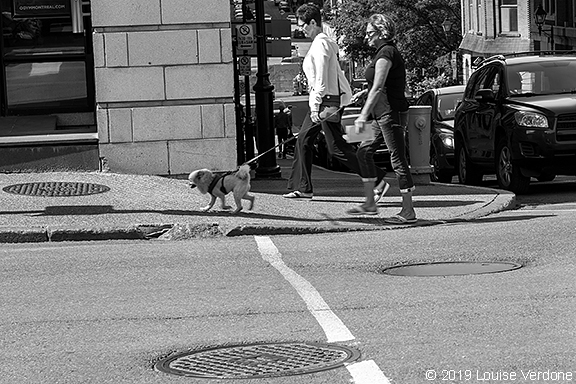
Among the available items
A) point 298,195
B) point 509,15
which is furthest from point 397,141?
point 509,15

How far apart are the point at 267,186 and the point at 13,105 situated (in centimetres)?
386

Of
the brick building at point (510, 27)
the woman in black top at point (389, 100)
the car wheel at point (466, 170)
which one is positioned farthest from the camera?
the brick building at point (510, 27)

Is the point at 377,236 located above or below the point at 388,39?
below

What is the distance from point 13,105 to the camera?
1662cm

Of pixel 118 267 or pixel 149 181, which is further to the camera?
pixel 149 181

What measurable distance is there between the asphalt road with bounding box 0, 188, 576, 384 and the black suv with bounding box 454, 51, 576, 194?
4264 mm

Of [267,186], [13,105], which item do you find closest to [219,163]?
[267,186]

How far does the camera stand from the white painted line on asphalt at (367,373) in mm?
5699

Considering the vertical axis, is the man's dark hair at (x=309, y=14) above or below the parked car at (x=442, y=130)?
above

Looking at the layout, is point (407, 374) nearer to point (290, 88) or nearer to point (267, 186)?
point (267, 186)

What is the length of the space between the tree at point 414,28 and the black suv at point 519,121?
36048mm

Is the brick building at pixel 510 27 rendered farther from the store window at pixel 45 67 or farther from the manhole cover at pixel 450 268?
the manhole cover at pixel 450 268

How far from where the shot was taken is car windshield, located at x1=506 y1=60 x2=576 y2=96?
1609 centimetres

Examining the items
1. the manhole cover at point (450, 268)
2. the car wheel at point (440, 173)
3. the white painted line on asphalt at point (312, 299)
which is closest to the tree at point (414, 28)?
the car wheel at point (440, 173)
